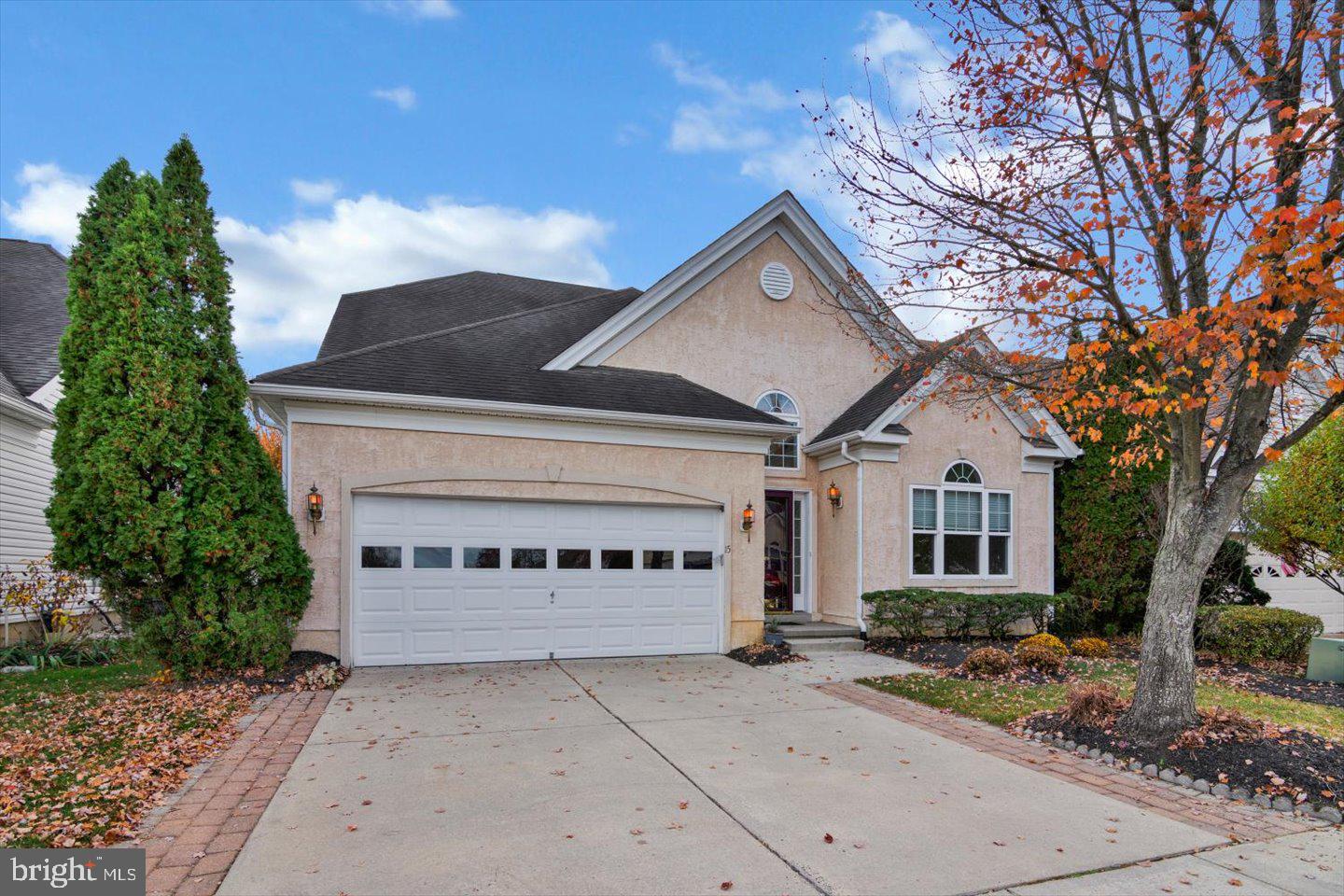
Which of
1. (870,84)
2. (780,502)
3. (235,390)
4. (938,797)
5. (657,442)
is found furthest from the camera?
(780,502)

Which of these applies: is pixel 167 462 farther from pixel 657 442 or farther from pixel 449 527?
pixel 657 442

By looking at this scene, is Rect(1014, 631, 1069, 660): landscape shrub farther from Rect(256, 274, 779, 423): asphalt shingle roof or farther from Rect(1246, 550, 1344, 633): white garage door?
Rect(1246, 550, 1344, 633): white garage door

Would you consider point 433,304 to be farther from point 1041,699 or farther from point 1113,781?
point 1113,781

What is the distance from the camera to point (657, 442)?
11562mm

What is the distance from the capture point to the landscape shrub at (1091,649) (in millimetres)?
11852

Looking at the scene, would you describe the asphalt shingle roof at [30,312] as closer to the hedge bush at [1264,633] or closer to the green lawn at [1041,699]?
the green lawn at [1041,699]

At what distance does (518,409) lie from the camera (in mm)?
10656

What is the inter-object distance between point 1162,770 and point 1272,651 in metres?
7.84

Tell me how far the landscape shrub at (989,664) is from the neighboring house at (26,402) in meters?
13.1

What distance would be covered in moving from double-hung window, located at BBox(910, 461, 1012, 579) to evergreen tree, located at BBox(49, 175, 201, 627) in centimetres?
1083

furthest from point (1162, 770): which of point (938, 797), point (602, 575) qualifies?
point (602, 575)

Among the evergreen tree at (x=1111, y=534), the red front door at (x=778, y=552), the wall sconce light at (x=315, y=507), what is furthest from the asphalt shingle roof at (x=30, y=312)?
the evergreen tree at (x=1111, y=534)

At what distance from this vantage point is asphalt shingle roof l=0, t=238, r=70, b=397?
13.7m

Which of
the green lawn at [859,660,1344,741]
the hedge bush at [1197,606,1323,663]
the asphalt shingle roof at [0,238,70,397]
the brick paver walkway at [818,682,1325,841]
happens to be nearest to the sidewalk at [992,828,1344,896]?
the brick paver walkway at [818,682,1325,841]
